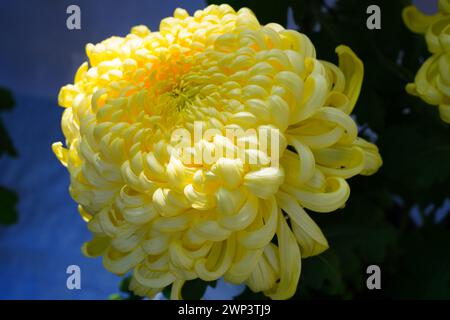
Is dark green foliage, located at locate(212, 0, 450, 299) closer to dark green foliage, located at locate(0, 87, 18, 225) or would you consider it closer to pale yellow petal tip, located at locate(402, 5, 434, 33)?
pale yellow petal tip, located at locate(402, 5, 434, 33)

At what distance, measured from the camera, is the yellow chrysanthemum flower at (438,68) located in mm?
565

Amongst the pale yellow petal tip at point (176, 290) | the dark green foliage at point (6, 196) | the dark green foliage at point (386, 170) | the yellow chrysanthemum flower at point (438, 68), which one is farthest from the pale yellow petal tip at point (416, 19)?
the dark green foliage at point (6, 196)

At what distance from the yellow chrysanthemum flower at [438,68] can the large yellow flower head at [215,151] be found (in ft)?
0.30

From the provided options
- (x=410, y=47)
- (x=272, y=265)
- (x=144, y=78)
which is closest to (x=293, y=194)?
(x=272, y=265)

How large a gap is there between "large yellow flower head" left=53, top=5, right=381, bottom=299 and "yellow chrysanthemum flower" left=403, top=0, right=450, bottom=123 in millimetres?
91

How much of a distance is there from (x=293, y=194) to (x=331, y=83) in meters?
0.13

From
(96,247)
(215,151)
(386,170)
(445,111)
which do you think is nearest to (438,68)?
(445,111)

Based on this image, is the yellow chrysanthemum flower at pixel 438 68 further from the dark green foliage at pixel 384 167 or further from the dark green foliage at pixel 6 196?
the dark green foliage at pixel 6 196

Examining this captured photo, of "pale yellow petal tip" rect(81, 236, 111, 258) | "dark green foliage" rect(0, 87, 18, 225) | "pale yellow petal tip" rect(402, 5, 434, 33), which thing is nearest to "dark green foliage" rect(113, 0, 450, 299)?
"pale yellow petal tip" rect(402, 5, 434, 33)

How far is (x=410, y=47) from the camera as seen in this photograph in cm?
86

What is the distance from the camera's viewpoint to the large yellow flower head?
19.3 inches

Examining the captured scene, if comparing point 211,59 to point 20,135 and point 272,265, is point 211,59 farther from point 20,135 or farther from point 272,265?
point 20,135

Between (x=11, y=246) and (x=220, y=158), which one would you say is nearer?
(x=220, y=158)

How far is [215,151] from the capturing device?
0.49 m
